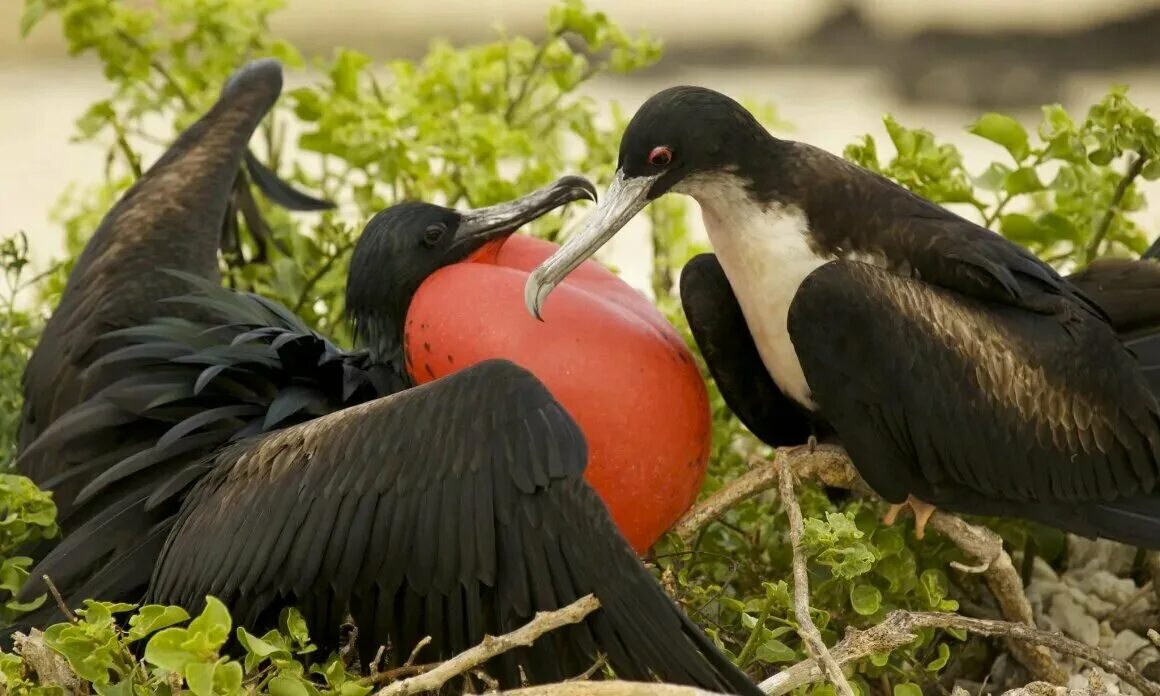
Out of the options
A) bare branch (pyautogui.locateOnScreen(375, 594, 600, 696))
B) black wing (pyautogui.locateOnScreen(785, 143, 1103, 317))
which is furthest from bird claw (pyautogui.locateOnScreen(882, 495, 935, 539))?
bare branch (pyautogui.locateOnScreen(375, 594, 600, 696))

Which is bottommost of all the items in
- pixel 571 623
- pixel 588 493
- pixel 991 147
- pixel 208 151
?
pixel 991 147

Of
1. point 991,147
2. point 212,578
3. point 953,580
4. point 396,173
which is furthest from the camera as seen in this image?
point 991,147

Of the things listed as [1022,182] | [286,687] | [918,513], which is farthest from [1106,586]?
[286,687]

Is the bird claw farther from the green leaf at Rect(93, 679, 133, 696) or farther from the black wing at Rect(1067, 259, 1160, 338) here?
the green leaf at Rect(93, 679, 133, 696)

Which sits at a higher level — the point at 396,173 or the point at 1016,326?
the point at 396,173

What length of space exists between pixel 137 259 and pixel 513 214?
1.86 feet

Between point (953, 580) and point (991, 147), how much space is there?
336cm

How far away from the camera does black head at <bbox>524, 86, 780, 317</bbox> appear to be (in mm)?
1902

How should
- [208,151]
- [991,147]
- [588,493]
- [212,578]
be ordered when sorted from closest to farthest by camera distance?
[588,493] < [212,578] < [208,151] < [991,147]

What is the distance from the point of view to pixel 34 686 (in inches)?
64.4

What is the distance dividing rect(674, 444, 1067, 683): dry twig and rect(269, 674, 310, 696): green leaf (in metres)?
0.56

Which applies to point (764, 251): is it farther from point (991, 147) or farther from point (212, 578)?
point (991, 147)

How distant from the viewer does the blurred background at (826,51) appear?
6.13 m

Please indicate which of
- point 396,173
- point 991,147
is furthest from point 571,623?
point 991,147
